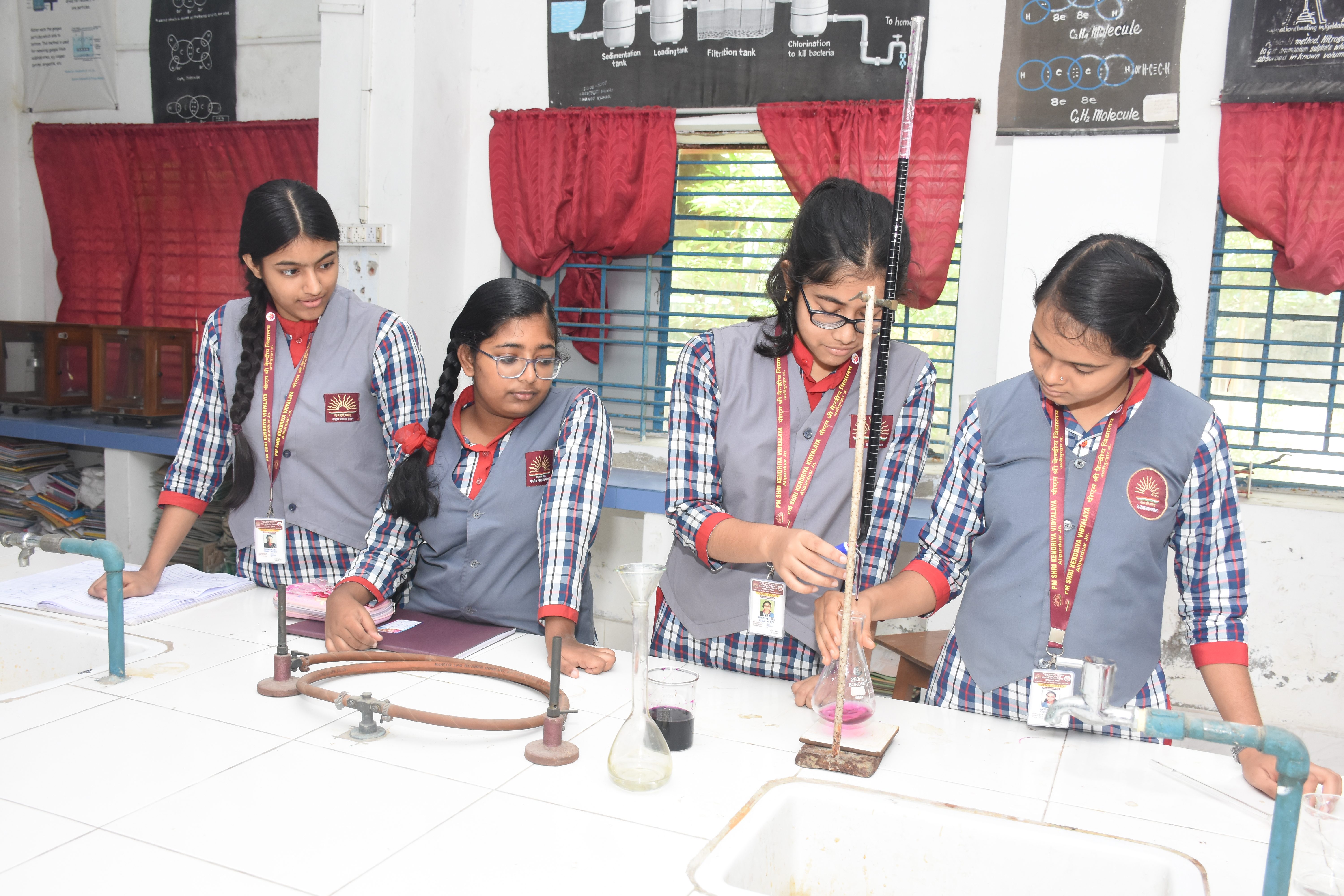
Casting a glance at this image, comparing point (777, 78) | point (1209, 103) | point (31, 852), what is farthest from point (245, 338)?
point (1209, 103)

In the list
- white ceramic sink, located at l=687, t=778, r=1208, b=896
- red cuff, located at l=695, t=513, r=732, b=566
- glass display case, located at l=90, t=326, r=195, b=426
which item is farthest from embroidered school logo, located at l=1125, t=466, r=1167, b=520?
glass display case, located at l=90, t=326, r=195, b=426

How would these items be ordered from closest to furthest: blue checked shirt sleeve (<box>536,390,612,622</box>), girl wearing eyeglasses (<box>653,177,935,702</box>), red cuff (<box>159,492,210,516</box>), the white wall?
girl wearing eyeglasses (<box>653,177,935,702</box>), blue checked shirt sleeve (<box>536,390,612,622</box>), red cuff (<box>159,492,210,516</box>), the white wall

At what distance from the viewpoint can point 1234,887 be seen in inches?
43.9

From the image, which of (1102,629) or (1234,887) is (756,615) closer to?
(1102,629)

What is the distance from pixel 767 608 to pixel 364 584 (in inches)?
32.9

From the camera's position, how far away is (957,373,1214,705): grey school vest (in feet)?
4.97

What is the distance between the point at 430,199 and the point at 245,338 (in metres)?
2.32

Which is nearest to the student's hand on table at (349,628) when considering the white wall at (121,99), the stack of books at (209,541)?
the stack of books at (209,541)

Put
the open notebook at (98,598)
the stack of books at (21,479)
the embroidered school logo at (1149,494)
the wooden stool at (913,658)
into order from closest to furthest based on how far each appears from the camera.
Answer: the embroidered school logo at (1149,494) < the open notebook at (98,598) < the wooden stool at (913,658) < the stack of books at (21,479)

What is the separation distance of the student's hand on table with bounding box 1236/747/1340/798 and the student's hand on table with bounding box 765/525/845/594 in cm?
61

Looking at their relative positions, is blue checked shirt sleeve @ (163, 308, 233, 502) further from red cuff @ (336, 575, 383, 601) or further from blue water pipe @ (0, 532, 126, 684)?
red cuff @ (336, 575, 383, 601)

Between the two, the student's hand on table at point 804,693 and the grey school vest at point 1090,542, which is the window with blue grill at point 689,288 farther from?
the student's hand on table at point 804,693

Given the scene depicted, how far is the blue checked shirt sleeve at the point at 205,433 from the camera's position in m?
2.16

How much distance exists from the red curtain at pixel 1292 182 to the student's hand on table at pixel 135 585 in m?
3.63
